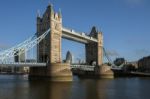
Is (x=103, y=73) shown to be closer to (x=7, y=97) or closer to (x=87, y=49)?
(x=87, y=49)

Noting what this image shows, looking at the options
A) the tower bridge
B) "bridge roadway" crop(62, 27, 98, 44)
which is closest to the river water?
the tower bridge

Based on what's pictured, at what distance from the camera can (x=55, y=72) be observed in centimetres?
5891

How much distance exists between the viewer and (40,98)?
104ft

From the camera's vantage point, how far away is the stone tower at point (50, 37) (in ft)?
206

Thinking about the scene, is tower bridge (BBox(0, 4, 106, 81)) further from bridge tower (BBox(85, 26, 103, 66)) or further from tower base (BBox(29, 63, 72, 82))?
bridge tower (BBox(85, 26, 103, 66))

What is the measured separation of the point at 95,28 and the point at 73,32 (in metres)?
20.7

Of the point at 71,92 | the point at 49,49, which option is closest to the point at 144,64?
the point at 49,49

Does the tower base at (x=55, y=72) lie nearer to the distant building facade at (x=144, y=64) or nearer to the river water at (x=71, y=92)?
the river water at (x=71, y=92)

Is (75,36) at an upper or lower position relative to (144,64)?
upper

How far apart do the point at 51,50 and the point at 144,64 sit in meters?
64.4

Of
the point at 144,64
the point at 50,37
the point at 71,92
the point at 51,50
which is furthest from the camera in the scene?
the point at 144,64

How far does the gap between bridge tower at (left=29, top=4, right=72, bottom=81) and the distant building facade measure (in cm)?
5419

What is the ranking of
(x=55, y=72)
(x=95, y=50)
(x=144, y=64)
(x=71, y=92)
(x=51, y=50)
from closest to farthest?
1. (x=71, y=92)
2. (x=55, y=72)
3. (x=51, y=50)
4. (x=95, y=50)
5. (x=144, y=64)

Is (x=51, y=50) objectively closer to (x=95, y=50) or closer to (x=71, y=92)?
(x=71, y=92)
